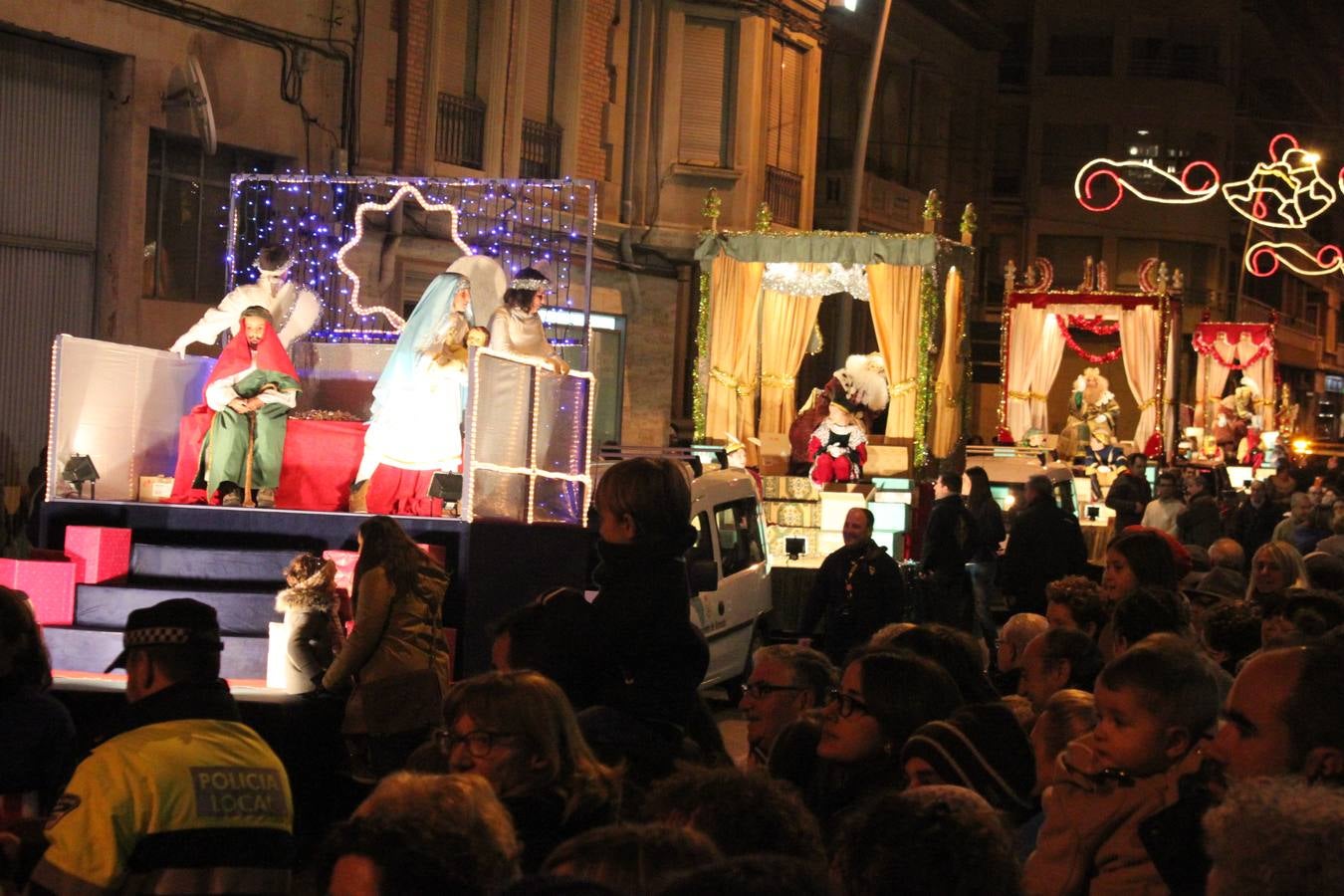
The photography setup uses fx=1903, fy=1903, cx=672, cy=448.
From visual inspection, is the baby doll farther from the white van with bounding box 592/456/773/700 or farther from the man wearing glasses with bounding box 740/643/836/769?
the man wearing glasses with bounding box 740/643/836/769

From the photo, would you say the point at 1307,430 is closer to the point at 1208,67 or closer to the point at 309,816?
the point at 1208,67

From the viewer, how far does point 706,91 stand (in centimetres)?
2859

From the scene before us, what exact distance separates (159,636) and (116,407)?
10.0 meters

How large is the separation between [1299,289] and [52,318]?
187 ft

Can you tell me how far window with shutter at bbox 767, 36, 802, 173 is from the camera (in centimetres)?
3014

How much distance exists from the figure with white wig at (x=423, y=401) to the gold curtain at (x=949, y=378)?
9451 millimetres

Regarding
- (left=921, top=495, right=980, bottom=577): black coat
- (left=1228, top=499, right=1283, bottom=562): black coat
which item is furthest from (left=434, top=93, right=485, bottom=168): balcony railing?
(left=1228, top=499, right=1283, bottom=562): black coat

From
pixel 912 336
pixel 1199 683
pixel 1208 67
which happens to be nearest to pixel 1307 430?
pixel 1208 67

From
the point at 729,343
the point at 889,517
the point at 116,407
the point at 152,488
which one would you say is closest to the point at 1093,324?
the point at 729,343

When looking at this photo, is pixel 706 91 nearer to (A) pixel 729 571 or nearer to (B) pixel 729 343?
(B) pixel 729 343

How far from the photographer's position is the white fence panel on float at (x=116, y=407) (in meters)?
13.6

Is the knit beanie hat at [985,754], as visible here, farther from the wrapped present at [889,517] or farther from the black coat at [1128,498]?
the black coat at [1128,498]

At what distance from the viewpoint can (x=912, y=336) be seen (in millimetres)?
22656

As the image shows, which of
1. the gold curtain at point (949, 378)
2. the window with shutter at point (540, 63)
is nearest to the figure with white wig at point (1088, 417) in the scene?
the gold curtain at point (949, 378)
